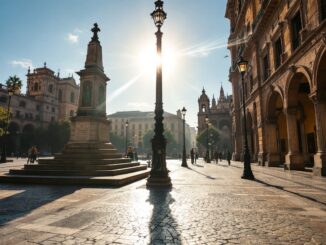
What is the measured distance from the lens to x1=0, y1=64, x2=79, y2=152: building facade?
56625 mm

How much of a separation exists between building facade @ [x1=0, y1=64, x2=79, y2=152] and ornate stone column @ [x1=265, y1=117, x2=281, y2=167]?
5542cm

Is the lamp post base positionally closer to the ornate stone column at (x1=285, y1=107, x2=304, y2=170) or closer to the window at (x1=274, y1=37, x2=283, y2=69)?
the ornate stone column at (x1=285, y1=107, x2=304, y2=170)

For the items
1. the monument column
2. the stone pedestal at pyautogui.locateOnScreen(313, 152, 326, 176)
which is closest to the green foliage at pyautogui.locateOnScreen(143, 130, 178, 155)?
the monument column

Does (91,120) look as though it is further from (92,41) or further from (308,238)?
(308,238)

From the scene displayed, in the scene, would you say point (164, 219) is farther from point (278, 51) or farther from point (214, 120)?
point (214, 120)

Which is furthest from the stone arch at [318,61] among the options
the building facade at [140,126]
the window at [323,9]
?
the building facade at [140,126]

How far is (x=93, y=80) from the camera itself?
14.1 metres

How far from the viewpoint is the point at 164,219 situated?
185 inches

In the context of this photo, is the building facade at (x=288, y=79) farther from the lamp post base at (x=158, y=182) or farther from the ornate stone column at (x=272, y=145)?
the lamp post base at (x=158, y=182)

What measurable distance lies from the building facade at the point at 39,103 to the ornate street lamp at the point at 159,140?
179 feet

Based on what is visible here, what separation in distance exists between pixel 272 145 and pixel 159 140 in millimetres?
14404

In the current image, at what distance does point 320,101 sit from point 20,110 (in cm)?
6616

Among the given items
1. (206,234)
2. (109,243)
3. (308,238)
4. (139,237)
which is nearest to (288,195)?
(308,238)

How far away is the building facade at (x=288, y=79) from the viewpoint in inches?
482
